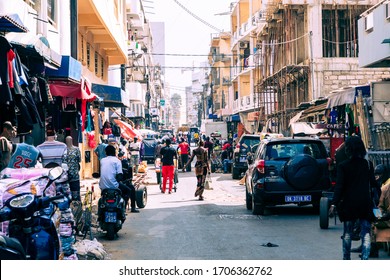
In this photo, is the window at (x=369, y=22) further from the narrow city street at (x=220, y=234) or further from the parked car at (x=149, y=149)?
the parked car at (x=149, y=149)

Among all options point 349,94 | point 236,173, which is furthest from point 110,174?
point 236,173

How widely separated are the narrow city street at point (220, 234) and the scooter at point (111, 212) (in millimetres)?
210

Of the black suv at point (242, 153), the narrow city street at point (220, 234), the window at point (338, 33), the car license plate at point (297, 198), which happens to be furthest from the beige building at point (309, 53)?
the car license plate at point (297, 198)

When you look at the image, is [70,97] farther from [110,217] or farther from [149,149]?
[149,149]

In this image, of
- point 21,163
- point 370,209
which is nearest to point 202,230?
point 21,163

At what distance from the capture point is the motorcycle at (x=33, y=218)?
5.46 metres

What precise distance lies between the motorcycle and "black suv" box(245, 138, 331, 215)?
7286 mm

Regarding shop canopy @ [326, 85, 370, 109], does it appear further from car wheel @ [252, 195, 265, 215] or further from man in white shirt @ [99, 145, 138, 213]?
man in white shirt @ [99, 145, 138, 213]

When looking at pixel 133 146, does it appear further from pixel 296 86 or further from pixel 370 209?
pixel 370 209

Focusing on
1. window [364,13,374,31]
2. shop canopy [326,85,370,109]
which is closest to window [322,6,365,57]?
window [364,13,374,31]

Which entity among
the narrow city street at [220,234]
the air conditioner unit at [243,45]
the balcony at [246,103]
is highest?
the air conditioner unit at [243,45]

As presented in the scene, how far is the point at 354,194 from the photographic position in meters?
7.48

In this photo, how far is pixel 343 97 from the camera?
16297 millimetres

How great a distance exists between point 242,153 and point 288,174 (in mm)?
13024
